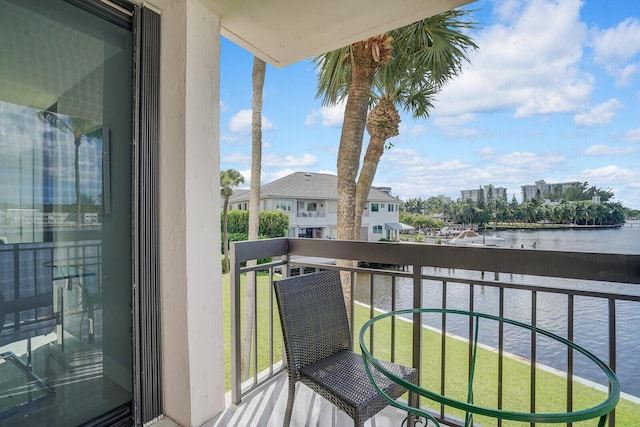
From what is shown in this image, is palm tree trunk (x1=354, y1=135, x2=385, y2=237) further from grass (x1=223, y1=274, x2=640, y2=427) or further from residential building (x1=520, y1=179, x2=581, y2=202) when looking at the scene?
residential building (x1=520, y1=179, x2=581, y2=202)

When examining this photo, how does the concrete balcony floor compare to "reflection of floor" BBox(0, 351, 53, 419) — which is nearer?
"reflection of floor" BBox(0, 351, 53, 419)

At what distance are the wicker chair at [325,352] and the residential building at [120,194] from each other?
1.81 feet

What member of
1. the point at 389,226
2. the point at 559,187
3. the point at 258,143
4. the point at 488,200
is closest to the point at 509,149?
the point at 389,226

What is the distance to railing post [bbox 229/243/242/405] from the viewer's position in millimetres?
2051

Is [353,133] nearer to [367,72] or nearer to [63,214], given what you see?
[367,72]

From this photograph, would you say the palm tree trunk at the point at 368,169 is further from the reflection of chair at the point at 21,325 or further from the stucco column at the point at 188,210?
the reflection of chair at the point at 21,325

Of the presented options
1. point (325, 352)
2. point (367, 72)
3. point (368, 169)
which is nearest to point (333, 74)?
point (367, 72)

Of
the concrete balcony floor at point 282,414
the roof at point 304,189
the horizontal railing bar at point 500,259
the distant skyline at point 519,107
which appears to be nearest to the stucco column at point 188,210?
the concrete balcony floor at point 282,414

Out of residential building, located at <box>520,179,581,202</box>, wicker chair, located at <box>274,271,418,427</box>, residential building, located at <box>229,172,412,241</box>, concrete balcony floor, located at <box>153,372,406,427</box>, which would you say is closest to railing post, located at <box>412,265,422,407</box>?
wicker chair, located at <box>274,271,418,427</box>

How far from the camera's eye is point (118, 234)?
1661 millimetres

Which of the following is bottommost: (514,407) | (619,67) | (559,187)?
(514,407)

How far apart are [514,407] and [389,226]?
41.2 feet

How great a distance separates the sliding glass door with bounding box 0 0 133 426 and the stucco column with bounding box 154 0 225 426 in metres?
0.19

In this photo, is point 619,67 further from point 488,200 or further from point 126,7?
point 126,7
